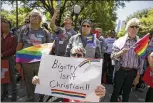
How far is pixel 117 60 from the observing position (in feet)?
16.9

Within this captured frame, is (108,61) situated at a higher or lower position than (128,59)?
lower

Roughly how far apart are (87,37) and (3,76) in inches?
74.2

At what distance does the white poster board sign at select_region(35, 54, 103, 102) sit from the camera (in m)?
3.27

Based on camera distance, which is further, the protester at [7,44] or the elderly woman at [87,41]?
the protester at [7,44]

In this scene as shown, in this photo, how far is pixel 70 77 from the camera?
11.0ft

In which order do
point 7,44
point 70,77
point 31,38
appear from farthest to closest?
point 7,44 → point 31,38 → point 70,77

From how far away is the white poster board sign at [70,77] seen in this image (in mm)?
3268

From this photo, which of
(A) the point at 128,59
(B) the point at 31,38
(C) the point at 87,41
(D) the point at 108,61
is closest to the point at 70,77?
(C) the point at 87,41

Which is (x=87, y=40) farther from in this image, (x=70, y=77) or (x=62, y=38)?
(x=70, y=77)

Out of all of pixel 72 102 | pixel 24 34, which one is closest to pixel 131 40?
pixel 24 34

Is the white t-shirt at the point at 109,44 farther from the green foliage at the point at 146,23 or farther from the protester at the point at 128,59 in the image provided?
the protester at the point at 128,59

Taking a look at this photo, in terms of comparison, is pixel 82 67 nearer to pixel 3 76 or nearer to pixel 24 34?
pixel 24 34

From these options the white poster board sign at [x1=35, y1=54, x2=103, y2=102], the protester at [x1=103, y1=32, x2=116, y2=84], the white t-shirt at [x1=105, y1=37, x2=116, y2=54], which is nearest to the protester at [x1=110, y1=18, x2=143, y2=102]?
the white poster board sign at [x1=35, y1=54, x2=103, y2=102]

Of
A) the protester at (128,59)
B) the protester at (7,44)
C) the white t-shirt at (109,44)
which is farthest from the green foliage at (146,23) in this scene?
the protester at (7,44)
